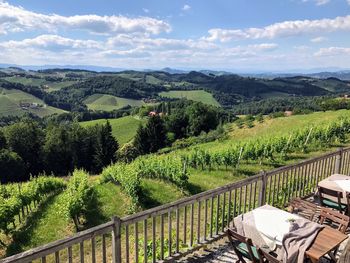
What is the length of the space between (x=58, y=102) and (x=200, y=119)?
10316cm

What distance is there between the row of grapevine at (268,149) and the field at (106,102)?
13184 centimetres

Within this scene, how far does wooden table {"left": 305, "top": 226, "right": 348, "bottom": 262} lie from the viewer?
4.29 metres

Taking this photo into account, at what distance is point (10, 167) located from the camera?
4812cm

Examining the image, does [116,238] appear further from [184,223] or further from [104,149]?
[104,149]

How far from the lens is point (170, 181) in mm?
14258

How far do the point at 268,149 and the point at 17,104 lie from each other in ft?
454

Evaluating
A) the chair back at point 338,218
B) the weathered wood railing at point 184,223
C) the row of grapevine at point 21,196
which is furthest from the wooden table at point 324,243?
the row of grapevine at point 21,196

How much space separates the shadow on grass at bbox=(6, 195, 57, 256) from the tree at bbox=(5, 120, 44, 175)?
44.3 m

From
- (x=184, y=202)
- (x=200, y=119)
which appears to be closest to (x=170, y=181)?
(x=184, y=202)

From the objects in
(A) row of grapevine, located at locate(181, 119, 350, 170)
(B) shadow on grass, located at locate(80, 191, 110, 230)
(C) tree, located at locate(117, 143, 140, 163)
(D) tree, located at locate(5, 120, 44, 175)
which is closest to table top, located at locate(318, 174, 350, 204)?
(B) shadow on grass, located at locate(80, 191, 110, 230)

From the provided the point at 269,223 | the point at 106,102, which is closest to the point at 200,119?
the point at 269,223

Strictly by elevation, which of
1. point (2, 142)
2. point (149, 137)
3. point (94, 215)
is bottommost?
point (149, 137)

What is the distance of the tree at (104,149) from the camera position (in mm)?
55875

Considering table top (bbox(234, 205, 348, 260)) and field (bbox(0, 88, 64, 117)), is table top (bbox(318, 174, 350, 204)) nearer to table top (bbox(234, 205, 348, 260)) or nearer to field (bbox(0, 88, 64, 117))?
table top (bbox(234, 205, 348, 260))
